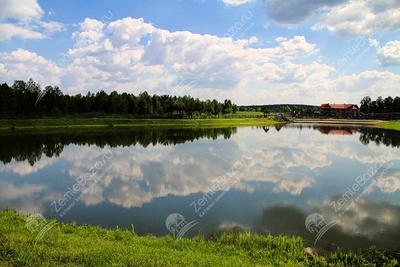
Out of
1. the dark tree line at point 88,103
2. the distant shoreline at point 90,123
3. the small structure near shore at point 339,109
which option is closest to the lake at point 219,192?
the distant shoreline at point 90,123

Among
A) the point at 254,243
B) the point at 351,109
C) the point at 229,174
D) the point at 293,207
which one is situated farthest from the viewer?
the point at 351,109

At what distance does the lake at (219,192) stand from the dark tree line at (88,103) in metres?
53.4

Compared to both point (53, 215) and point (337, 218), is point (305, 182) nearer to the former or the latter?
point (337, 218)

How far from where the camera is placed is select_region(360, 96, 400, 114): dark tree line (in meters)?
144

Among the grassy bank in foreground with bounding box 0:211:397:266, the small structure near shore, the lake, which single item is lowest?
the lake

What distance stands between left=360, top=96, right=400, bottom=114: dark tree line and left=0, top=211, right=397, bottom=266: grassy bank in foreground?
15124 centimetres

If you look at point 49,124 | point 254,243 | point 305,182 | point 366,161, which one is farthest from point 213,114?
point 254,243

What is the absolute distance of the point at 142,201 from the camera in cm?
1944

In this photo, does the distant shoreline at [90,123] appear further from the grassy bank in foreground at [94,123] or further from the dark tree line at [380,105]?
the dark tree line at [380,105]

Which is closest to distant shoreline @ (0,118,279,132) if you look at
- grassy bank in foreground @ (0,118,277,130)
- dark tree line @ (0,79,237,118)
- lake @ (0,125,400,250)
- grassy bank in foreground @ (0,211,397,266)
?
grassy bank in foreground @ (0,118,277,130)

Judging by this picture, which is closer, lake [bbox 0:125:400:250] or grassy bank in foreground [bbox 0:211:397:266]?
grassy bank in foreground [bbox 0:211:397:266]

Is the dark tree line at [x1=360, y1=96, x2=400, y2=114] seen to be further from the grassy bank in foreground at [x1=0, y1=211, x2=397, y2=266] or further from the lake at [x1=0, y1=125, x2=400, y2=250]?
the grassy bank in foreground at [x1=0, y1=211, x2=397, y2=266]

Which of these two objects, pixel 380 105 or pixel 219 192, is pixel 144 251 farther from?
pixel 380 105

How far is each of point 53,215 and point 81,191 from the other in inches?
190
